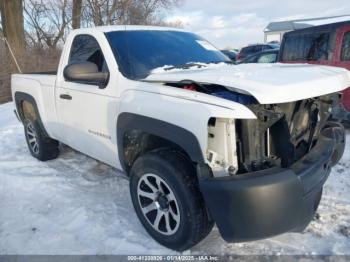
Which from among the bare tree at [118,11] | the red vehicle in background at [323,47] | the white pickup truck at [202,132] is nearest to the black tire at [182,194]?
the white pickup truck at [202,132]

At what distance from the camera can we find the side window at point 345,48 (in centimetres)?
645

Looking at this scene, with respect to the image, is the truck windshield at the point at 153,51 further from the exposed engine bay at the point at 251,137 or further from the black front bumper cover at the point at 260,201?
the black front bumper cover at the point at 260,201

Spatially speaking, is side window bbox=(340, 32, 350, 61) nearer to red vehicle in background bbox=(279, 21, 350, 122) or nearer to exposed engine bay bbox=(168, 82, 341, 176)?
red vehicle in background bbox=(279, 21, 350, 122)

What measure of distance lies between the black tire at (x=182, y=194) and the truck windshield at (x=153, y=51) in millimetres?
896

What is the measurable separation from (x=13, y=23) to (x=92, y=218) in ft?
41.0

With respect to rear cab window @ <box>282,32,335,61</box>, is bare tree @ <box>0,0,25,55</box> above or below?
above

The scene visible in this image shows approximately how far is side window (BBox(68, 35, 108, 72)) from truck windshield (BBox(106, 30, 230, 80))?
202 millimetres

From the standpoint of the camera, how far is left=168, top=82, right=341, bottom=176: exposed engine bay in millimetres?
2432

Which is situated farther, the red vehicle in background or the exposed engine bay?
the red vehicle in background

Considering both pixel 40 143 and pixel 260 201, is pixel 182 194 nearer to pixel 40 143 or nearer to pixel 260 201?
pixel 260 201

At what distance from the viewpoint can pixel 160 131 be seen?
9.10 ft

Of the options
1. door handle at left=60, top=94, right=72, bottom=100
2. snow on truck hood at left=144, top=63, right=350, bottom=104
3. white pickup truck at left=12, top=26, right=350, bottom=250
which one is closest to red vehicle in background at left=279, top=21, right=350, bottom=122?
snow on truck hood at left=144, top=63, right=350, bottom=104

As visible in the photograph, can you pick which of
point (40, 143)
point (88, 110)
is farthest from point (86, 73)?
point (40, 143)

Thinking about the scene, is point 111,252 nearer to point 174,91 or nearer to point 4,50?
point 174,91
